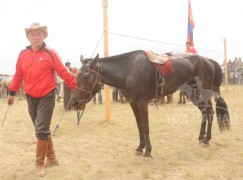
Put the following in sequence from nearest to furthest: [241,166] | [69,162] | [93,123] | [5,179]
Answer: [5,179], [241,166], [69,162], [93,123]

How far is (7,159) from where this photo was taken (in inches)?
203

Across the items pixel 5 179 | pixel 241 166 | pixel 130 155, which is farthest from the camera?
pixel 130 155

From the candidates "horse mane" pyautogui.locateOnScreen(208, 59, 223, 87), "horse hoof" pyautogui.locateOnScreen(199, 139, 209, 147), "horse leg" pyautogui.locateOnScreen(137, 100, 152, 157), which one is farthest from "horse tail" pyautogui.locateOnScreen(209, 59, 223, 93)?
"horse leg" pyautogui.locateOnScreen(137, 100, 152, 157)

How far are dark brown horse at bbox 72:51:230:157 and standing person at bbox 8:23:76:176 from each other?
0.53 metres

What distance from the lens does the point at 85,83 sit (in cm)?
479

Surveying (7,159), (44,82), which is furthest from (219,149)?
(7,159)

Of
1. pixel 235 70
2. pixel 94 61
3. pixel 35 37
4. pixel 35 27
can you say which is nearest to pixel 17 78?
pixel 35 37

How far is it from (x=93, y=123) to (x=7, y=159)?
339 cm

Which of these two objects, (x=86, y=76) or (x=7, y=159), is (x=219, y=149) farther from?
(x=7, y=159)

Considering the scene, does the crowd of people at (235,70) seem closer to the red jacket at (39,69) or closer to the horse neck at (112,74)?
the horse neck at (112,74)

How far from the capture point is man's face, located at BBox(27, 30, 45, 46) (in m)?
4.23

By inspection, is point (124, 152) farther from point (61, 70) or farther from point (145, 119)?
point (61, 70)

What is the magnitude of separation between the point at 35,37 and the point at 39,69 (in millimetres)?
457

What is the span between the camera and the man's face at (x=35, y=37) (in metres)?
4.23
